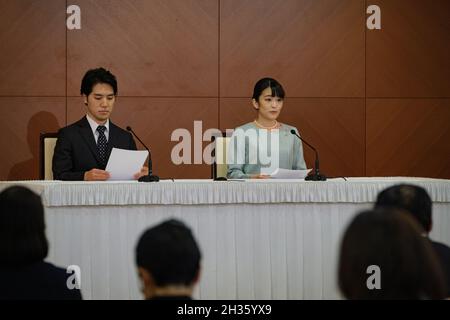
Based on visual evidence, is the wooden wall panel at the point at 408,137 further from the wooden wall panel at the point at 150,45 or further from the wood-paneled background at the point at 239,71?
the wooden wall panel at the point at 150,45

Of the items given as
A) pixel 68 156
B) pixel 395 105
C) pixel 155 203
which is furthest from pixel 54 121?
pixel 395 105

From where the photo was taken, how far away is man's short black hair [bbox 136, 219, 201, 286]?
1562 mm

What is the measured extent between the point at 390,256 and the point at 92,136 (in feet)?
11.2

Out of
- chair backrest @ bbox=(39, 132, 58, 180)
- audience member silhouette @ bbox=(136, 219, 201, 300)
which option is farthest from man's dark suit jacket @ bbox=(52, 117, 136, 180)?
audience member silhouette @ bbox=(136, 219, 201, 300)

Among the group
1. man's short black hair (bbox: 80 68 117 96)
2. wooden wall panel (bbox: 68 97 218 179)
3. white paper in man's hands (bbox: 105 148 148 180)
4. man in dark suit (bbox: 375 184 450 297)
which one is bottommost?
man in dark suit (bbox: 375 184 450 297)

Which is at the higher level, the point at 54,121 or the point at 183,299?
the point at 54,121

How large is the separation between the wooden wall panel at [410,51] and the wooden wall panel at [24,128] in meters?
2.74

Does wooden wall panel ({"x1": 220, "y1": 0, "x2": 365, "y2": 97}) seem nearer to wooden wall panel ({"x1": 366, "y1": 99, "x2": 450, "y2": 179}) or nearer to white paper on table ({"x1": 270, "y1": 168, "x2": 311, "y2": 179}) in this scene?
wooden wall panel ({"x1": 366, "y1": 99, "x2": 450, "y2": 179})

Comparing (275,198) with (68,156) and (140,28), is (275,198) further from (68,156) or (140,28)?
(140,28)

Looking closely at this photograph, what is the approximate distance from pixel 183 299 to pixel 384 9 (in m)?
5.12

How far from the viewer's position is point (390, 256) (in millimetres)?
1443

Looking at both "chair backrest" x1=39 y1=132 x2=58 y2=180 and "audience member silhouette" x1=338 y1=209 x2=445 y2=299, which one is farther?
"chair backrest" x1=39 y1=132 x2=58 y2=180

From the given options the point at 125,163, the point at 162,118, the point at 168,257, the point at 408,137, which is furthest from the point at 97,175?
the point at 408,137

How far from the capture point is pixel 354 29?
617 cm
